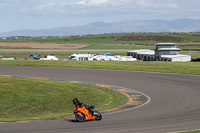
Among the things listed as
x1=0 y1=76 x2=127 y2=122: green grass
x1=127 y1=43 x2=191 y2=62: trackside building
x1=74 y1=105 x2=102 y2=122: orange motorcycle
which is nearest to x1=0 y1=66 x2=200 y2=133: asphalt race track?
x1=74 y1=105 x2=102 y2=122: orange motorcycle

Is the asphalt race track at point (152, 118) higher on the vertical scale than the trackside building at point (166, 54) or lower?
lower

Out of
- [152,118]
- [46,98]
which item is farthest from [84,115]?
[46,98]

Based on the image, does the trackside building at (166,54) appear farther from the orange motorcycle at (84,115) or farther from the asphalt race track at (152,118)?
the orange motorcycle at (84,115)

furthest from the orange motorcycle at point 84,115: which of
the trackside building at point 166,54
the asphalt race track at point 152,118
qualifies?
the trackside building at point 166,54

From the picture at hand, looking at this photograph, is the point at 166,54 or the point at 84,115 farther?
the point at 166,54

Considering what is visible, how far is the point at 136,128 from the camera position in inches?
715

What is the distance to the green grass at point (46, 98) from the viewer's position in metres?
25.8

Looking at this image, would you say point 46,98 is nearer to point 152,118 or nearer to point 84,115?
point 84,115

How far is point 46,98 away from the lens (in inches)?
1190

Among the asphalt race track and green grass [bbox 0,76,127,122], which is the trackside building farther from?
green grass [bbox 0,76,127,122]

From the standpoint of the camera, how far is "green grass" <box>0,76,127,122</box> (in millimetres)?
25817

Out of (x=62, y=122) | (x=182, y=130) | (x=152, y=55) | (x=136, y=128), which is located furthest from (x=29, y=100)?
(x=152, y=55)

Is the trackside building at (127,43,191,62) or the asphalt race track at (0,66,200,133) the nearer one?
the asphalt race track at (0,66,200,133)

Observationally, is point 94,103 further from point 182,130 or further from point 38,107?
point 182,130
